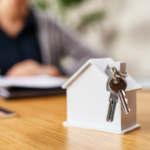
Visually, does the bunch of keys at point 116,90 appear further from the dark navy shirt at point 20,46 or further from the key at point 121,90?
the dark navy shirt at point 20,46

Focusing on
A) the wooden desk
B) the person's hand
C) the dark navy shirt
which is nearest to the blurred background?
the dark navy shirt

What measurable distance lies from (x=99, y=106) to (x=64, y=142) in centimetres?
10

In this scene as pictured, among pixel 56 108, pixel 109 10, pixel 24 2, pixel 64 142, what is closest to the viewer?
pixel 64 142

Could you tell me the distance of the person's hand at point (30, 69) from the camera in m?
2.18

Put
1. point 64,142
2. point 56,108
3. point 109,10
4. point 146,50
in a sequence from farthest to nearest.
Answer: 1. point 109,10
2. point 146,50
3. point 56,108
4. point 64,142

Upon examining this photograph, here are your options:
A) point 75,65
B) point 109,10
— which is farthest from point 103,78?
point 109,10

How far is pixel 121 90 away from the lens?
1.39ft

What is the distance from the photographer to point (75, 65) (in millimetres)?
2496

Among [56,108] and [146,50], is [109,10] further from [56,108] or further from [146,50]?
[56,108]

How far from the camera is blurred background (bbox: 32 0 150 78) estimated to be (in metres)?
Answer: 2.23

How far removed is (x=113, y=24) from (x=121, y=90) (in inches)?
88.1

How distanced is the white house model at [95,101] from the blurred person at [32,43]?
1658 millimetres

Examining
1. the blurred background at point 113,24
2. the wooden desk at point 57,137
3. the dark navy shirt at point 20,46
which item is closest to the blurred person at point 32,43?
the dark navy shirt at point 20,46

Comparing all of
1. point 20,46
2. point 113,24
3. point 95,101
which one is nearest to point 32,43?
point 20,46
